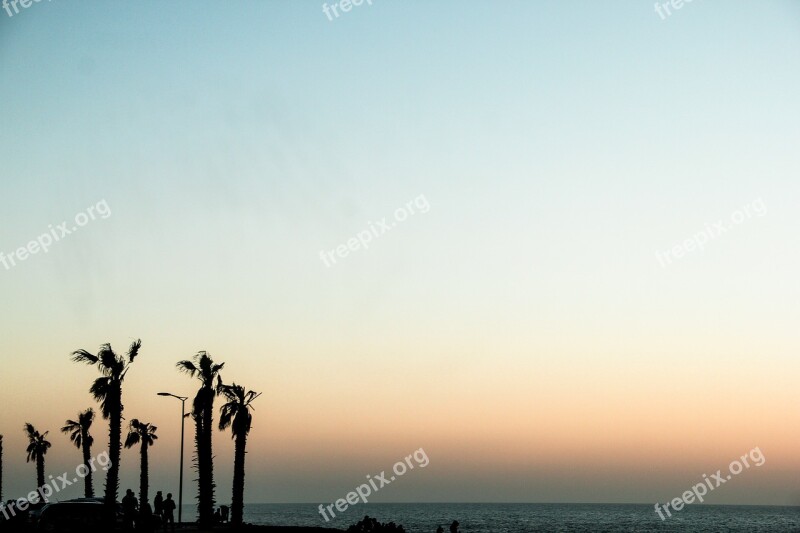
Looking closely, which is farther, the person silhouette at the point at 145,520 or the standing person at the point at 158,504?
the standing person at the point at 158,504

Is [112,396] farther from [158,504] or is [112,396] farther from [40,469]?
[40,469]

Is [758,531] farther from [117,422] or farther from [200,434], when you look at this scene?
[117,422]

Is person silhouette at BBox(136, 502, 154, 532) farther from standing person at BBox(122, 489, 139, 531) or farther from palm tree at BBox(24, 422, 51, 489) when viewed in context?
palm tree at BBox(24, 422, 51, 489)

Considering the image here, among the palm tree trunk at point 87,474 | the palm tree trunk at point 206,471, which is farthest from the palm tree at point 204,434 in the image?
the palm tree trunk at point 87,474

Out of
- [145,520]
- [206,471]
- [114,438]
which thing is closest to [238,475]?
[206,471]

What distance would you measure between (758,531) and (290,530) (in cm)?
11341

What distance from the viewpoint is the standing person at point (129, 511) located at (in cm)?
3450

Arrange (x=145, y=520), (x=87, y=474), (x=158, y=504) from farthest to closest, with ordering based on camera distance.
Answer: (x=87, y=474)
(x=158, y=504)
(x=145, y=520)

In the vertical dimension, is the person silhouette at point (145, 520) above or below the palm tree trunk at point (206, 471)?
below

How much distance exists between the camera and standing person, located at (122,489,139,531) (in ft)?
113

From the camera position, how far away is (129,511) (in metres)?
38.9

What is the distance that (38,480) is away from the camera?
276 ft

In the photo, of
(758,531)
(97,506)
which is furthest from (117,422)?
(758,531)

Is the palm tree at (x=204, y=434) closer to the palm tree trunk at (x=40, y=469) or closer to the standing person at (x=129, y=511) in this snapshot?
the standing person at (x=129, y=511)
